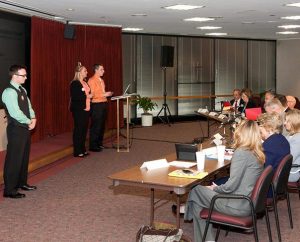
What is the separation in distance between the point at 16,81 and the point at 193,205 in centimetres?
305

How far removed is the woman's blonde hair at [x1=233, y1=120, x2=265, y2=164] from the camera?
13.6 ft

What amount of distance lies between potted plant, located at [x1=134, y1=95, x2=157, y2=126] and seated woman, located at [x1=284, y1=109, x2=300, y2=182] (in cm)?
815

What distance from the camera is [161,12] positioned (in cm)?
919

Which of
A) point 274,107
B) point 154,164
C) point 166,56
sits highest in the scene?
point 166,56

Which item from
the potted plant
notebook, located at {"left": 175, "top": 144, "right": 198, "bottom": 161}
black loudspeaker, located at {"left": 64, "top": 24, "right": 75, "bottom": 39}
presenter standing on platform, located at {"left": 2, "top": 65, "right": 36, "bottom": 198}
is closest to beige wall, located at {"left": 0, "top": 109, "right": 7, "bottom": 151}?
presenter standing on platform, located at {"left": 2, "top": 65, "right": 36, "bottom": 198}

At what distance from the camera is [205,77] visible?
1592 centimetres

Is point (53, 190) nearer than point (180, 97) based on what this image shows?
Yes

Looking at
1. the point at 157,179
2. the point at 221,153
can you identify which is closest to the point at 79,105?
the point at 221,153

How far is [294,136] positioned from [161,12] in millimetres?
4517

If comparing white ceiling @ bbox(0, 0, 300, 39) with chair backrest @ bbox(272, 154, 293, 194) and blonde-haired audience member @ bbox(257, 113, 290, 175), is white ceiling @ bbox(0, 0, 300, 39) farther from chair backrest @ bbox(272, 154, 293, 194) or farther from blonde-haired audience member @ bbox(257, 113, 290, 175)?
chair backrest @ bbox(272, 154, 293, 194)

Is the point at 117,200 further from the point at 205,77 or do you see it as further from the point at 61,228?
the point at 205,77

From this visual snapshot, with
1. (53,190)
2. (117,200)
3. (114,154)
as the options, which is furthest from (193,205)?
(114,154)

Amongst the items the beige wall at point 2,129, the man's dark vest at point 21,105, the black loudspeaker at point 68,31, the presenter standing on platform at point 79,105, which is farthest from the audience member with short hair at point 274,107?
the black loudspeaker at point 68,31

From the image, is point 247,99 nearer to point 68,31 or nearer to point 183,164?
point 68,31
